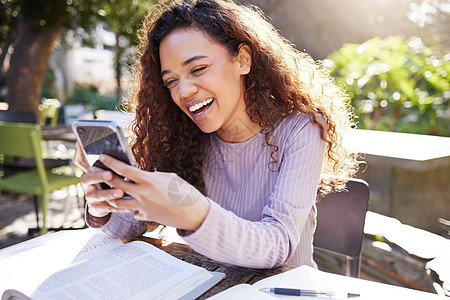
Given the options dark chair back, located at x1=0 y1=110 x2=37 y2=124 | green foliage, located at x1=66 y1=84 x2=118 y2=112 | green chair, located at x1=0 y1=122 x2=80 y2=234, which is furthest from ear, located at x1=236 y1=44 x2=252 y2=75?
green foliage, located at x1=66 y1=84 x2=118 y2=112

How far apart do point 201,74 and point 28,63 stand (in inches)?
216

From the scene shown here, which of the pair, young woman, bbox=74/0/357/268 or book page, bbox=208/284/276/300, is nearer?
book page, bbox=208/284/276/300

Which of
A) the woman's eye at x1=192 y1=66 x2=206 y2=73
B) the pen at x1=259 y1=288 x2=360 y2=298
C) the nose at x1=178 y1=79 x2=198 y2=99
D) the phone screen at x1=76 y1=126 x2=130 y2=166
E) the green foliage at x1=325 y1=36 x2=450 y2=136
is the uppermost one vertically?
the green foliage at x1=325 y1=36 x2=450 y2=136

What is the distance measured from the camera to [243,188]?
4.91ft

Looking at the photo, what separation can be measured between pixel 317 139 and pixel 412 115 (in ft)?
9.67

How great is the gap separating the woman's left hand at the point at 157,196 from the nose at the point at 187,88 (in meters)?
0.47

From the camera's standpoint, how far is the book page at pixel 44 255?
0.94m

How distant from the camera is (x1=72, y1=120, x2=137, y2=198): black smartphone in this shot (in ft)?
2.97

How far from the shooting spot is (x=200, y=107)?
54.5 inches

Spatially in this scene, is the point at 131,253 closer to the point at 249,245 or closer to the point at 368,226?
the point at 249,245

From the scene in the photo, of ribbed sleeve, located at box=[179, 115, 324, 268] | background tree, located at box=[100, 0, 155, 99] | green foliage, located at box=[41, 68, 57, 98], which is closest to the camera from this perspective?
ribbed sleeve, located at box=[179, 115, 324, 268]

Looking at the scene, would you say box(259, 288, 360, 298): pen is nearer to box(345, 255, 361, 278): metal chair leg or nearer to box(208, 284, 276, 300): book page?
box(208, 284, 276, 300): book page

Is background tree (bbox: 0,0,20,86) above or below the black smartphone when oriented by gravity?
above

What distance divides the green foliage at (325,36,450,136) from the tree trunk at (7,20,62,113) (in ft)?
13.6
